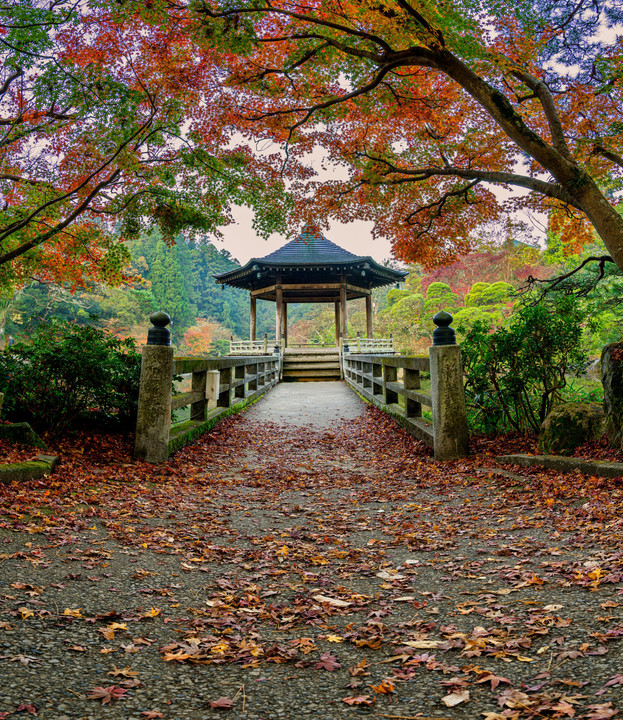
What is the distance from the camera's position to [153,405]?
5.32 m

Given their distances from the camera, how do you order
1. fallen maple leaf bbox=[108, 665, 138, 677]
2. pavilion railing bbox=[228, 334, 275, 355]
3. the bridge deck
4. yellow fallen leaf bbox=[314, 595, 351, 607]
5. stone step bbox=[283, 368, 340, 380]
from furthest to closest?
pavilion railing bbox=[228, 334, 275, 355], stone step bbox=[283, 368, 340, 380], the bridge deck, yellow fallen leaf bbox=[314, 595, 351, 607], fallen maple leaf bbox=[108, 665, 138, 677]

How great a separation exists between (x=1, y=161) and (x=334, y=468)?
7357 mm

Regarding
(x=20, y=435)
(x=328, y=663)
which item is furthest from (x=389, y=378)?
(x=328, y=663)

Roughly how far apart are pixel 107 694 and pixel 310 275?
19847 mm

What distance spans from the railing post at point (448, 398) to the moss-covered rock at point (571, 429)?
2.84 feet

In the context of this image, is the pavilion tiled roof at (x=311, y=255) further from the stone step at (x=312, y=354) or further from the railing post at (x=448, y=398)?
the railing post at (x=448, y=398)

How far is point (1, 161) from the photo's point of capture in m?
8.04

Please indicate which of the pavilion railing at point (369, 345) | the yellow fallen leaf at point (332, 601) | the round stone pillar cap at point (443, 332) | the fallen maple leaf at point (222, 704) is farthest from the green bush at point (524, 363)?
the pavilion railing at point (369, 345)

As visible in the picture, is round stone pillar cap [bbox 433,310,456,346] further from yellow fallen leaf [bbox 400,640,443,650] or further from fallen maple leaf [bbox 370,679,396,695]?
fallen maple leaf [bbox 370,679,396,695]

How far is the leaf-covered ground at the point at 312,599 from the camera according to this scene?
1.55m

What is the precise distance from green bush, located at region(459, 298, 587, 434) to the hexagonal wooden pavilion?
14.3m

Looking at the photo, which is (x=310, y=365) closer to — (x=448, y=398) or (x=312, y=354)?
(x=312, y=354)

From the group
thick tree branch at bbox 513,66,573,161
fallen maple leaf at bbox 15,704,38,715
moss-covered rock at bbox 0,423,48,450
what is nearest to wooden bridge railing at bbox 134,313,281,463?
moss-covered rock at bbox 0,423,48,450

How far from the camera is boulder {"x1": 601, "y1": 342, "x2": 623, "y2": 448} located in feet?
13.9
